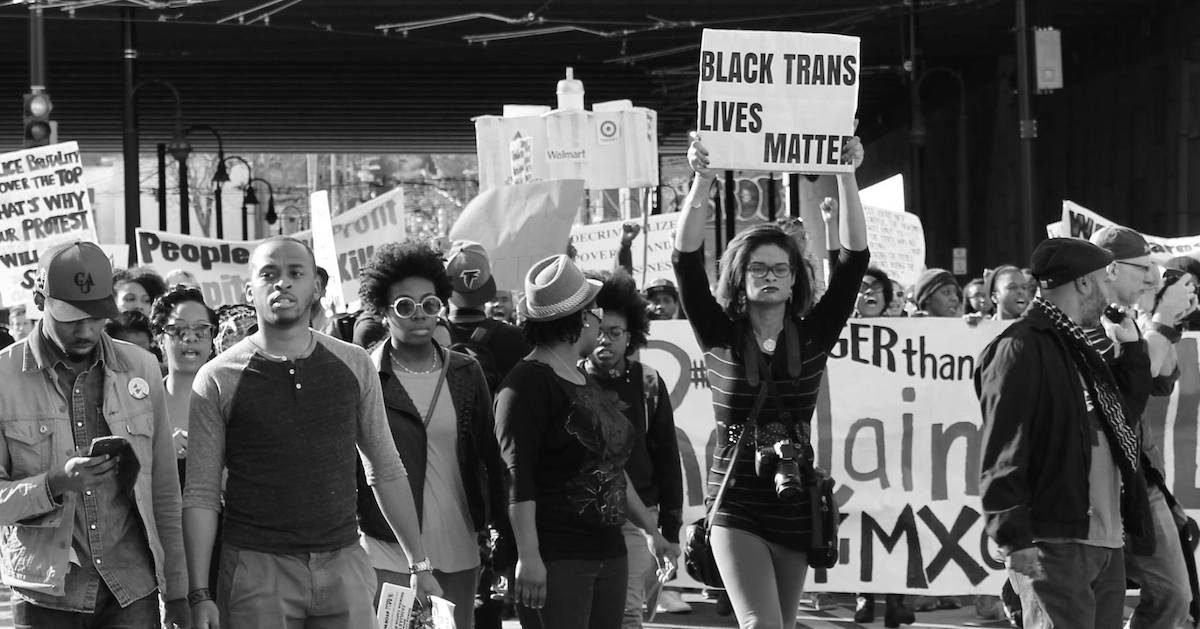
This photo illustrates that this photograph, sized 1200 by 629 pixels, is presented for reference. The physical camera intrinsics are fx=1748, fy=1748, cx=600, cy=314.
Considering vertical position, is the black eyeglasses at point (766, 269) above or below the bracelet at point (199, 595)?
above

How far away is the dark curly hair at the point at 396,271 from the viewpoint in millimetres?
5988

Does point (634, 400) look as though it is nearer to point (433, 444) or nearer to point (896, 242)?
point (433, 444)

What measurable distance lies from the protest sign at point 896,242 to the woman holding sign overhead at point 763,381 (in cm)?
870

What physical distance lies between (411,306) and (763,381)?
1219 millimetres

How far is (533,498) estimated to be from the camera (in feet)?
18.0

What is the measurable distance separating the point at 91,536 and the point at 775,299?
2.27 m

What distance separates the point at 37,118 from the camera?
16922 millimetres

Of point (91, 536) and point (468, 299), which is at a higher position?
point (468, 299)

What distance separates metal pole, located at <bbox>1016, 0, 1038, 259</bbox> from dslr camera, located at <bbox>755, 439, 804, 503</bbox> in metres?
12.5

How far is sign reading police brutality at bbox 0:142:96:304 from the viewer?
1276cm

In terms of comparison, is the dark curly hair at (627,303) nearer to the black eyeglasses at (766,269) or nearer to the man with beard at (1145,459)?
the black eyeglasses at (766,269)

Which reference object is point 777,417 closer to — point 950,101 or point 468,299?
point 468,299

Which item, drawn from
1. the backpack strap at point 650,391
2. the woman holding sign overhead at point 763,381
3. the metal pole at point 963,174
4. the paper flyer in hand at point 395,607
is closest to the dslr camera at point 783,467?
the woman holding sign overhead at point 763,381

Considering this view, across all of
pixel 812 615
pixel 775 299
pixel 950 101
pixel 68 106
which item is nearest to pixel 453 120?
pixel 68 106
